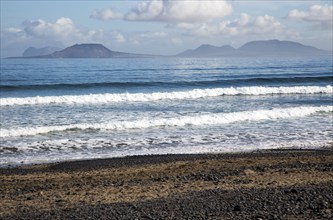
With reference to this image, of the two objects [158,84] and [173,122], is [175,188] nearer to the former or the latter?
[173,122]

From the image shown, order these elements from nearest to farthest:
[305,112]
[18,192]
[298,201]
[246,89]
→ 1. [298,201]
2. [18,192]
3. [305,112]
4. [246,89]

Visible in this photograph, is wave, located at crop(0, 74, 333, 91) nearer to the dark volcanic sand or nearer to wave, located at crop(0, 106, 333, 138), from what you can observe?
wave, located at crop(0, 106, 333, 138)

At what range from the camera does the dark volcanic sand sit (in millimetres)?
6466

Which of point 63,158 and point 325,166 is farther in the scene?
point 63,158

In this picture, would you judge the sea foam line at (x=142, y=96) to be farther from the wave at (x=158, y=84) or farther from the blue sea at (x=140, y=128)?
the wave at (x=158, y=84)

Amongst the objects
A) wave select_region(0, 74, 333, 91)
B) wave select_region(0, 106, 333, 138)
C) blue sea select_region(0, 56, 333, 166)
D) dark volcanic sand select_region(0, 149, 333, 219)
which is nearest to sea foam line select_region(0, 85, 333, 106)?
blue sea select_region(0, 56, 333, 166)

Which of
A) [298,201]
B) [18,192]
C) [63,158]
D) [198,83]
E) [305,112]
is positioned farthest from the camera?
[198,83]

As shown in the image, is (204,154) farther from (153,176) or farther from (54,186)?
(54,186)

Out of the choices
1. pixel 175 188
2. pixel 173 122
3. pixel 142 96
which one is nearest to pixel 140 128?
pixel 173 122

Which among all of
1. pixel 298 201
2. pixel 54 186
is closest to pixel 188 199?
pixel 298 201

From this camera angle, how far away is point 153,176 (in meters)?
9.18

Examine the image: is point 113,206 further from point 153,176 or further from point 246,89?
point 246,89

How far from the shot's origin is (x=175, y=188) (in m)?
7.93

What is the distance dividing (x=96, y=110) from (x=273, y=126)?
30.7 ft
